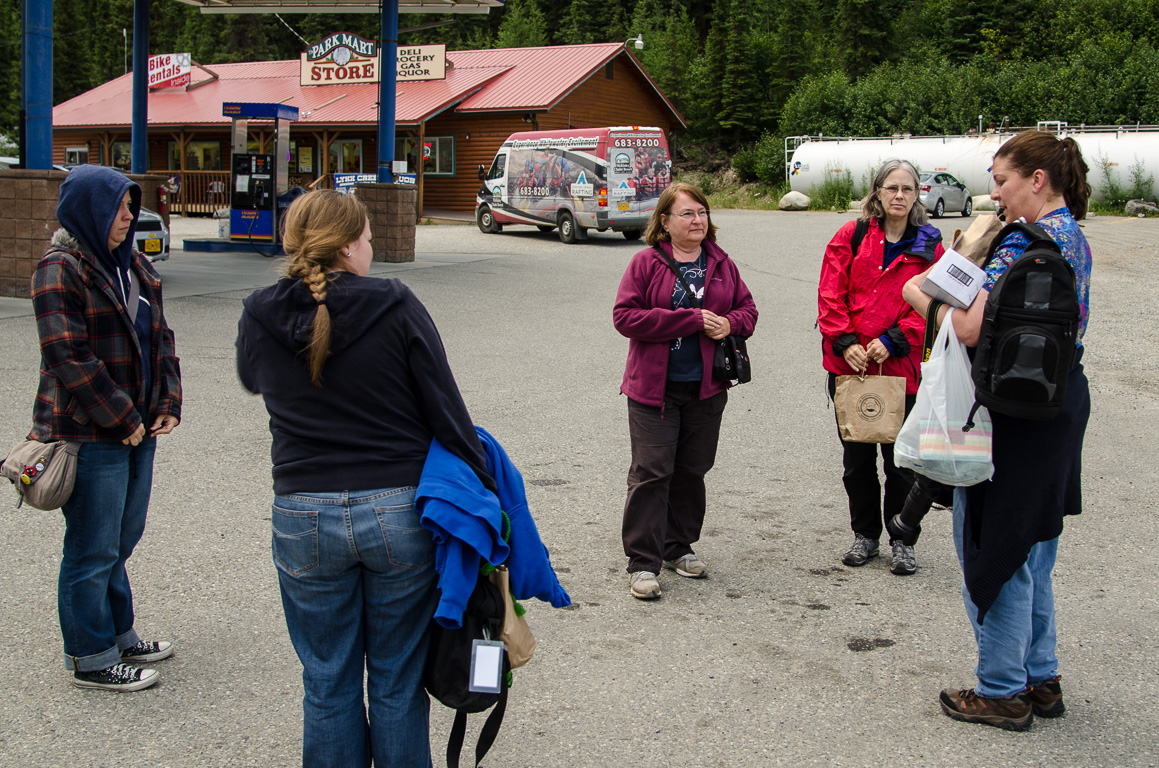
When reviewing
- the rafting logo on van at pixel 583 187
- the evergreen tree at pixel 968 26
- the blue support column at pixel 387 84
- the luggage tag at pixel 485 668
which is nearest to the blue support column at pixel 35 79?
the blue support column at pixel 387 84

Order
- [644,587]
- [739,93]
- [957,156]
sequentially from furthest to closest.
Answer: [739,93]
[957,156]
[644,587]

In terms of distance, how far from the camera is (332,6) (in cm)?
1872

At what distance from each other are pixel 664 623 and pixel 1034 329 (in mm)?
1910

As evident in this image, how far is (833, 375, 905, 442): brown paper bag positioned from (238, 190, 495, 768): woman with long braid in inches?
103

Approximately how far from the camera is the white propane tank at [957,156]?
31.8 m

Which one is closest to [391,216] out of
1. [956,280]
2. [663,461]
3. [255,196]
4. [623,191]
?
[255,196]

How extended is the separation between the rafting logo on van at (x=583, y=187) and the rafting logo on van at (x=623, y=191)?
41 cm

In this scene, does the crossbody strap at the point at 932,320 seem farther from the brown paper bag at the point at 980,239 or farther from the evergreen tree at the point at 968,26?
the evergreen tree at the point at 968,26

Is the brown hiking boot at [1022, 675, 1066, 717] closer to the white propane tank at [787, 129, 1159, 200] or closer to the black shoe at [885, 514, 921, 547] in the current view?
the black shoe at [885, 514, 921, 547]

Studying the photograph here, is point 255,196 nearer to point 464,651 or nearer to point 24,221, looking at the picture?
point 24,221

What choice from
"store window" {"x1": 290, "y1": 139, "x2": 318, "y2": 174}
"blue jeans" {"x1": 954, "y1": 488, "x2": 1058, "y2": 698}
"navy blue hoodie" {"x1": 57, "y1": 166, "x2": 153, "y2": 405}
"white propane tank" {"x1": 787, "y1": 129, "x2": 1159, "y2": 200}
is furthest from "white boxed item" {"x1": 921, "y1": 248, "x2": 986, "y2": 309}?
"store window" {"x1": 290, "y1": 139, "x2": 318, "y2": 174}

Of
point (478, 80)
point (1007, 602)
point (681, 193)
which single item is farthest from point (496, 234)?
point (1007, 602)

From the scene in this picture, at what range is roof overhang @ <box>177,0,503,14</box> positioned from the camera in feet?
58.6

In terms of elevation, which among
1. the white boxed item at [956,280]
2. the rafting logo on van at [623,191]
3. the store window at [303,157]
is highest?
the store window at [303,157]
